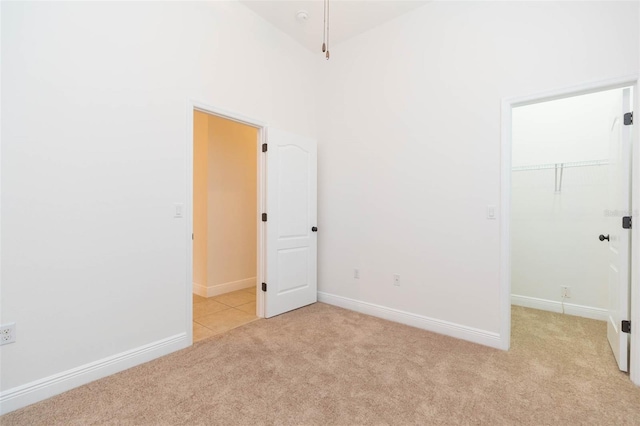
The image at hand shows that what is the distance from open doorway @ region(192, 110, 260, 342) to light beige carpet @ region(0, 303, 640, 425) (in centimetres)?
148

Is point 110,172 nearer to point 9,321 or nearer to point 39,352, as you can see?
point 9,321

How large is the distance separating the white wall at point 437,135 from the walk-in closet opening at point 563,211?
912 millimetres

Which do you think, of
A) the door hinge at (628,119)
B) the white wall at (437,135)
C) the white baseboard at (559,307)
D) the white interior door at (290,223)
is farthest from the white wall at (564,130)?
the white interior door at (290,223)

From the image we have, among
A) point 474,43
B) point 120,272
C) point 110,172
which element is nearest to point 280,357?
point 120,272

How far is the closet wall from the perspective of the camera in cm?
310

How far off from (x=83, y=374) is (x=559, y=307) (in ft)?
14.6

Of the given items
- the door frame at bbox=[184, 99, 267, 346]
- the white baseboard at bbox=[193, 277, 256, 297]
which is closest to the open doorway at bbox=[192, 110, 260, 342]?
the white baseboard at bbox=[193, 277, 256, 297]

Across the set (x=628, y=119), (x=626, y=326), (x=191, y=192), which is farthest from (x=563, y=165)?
(x=191, y=192)

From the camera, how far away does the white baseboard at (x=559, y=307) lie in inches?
120

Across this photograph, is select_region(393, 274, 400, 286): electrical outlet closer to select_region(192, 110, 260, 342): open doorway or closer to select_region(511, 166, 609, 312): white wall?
select_region(511, 166, 609, 312): white wall

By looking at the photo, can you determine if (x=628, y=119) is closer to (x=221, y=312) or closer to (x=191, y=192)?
(x=191, y=192)

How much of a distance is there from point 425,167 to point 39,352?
10.6ft

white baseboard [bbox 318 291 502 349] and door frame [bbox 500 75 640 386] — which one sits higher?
door frame [bbox 500 75 640 386]

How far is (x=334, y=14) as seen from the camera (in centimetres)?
300
